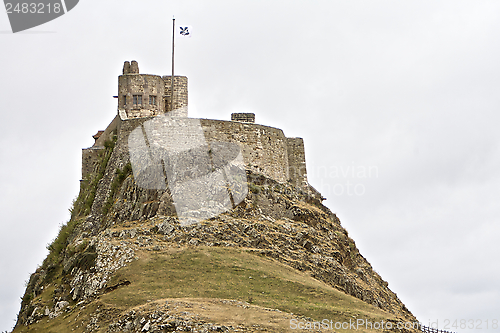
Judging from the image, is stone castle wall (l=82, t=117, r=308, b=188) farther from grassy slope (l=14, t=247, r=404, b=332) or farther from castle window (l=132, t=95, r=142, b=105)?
grassy slope (l=14, t=247, r=404, b=332)

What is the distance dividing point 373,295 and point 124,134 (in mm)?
21754

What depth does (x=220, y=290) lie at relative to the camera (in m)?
40.5

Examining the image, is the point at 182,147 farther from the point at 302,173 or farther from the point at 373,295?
the point at 373,295

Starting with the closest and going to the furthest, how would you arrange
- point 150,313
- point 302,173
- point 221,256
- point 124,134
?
point 150,313, point 221,256, point 124,134, point 302,173

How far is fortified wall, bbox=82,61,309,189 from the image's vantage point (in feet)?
177

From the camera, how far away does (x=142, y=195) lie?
162ft

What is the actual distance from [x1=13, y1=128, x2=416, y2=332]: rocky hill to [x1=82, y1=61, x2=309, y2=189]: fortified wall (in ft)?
6.10

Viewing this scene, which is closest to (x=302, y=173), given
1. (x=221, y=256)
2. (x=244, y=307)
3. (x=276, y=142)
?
(x=276, y=142)

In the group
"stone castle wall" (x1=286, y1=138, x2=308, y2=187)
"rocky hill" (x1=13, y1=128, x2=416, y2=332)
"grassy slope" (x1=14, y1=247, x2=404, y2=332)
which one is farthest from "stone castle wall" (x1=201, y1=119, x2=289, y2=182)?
"grassy slope" (x1=14, y1=247, x2=404, y2=332)

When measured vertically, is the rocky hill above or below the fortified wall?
below

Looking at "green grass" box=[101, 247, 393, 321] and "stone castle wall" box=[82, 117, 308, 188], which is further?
"stone castle wall" box=[82, 117, 308, 188]

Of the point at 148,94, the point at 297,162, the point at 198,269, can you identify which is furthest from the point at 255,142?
the point at 198,269

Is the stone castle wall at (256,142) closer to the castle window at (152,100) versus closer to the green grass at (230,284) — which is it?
the castle window at (152,100)

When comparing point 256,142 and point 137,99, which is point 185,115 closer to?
point 137,99
